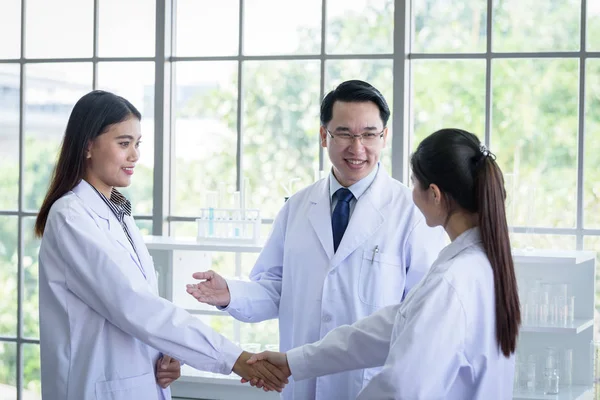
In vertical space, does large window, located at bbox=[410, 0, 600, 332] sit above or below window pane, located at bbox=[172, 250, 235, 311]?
above

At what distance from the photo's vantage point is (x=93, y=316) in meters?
2.23

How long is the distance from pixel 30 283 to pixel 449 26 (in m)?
2.73

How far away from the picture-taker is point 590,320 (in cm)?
336

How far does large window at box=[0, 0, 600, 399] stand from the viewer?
3.85 meters

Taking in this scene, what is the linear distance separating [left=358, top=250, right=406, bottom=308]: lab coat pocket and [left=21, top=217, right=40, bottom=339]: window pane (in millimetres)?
2672

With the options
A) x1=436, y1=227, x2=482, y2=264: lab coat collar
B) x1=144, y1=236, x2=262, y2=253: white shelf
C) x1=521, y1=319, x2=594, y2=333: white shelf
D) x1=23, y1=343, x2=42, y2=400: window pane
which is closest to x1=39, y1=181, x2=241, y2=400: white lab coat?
x1=436, y1=227, x2=482, y2=264: lab coat collar

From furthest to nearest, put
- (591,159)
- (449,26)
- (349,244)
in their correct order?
1. (449,26)
2. (591,159)
3. (349,244)

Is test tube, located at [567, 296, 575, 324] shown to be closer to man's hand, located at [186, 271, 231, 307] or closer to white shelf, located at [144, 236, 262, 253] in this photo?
white shelf, located at [144, 236, 262, 253]

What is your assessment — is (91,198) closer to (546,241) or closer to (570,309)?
(570,309)

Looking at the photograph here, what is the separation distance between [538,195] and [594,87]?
1.89ft

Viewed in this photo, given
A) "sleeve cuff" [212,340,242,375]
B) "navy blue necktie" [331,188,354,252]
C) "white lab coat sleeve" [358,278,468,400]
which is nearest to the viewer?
"white lab coat sleeve" [358,278,468,400]

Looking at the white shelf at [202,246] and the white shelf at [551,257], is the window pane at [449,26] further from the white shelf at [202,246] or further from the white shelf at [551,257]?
the white shelf at [202,246]

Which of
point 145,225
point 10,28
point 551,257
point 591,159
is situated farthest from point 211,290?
point 10,28

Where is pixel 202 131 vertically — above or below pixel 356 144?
above
